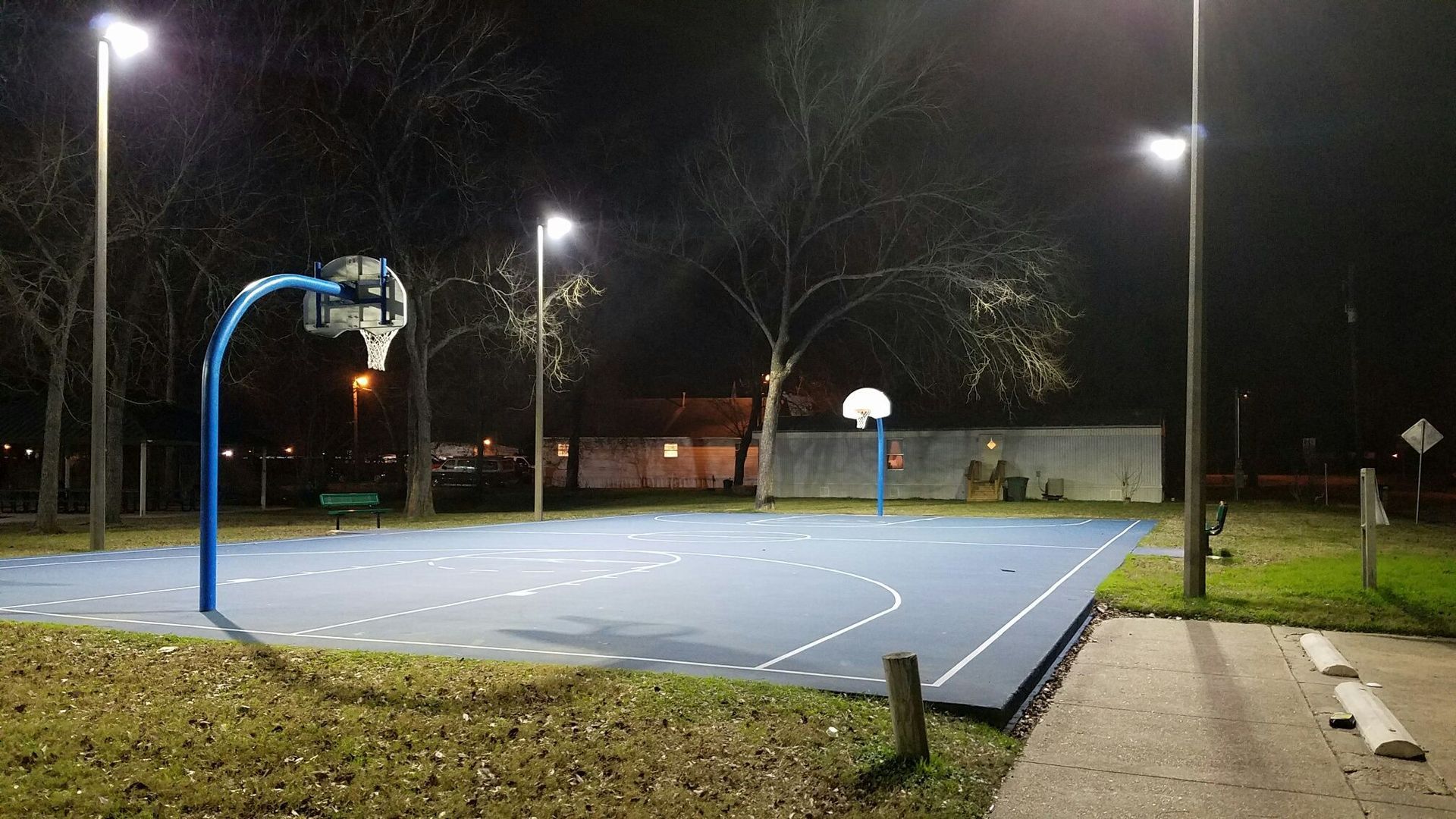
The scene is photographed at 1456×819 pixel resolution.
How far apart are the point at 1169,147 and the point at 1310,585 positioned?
228 inches

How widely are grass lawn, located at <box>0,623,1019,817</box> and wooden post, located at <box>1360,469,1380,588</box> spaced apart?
332 inches

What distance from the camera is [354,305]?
13.0 m

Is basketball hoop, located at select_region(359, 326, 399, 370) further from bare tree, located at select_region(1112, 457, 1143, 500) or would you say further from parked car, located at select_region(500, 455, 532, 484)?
parked car, located at select_region(500, 455, 532, 484)

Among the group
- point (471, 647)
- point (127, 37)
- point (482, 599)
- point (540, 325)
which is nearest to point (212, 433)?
point (482, 599)

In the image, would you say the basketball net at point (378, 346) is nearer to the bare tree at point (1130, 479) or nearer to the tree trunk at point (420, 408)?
the tree trunk at point (420, 408)

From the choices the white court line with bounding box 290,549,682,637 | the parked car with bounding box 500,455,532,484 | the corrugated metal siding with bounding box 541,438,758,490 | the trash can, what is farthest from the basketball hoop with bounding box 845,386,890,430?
the parked car with bounding box 500,455,532,484

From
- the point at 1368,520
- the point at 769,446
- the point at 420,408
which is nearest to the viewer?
the point at 1368,520

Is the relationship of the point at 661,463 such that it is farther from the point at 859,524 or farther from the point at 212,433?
the point at 212,433

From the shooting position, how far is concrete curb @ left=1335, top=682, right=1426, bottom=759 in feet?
20.5

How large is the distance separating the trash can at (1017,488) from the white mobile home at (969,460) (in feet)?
2.01

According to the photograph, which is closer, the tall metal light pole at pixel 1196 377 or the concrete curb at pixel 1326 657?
the concrete curb at pixel 1326 657

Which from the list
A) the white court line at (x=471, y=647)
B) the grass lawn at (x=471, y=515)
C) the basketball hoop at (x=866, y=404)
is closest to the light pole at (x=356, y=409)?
the grass lawn at (x=471, y=515)

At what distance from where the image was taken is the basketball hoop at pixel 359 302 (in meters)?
12.9

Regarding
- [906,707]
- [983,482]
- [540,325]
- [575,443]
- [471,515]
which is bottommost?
[471,515]
